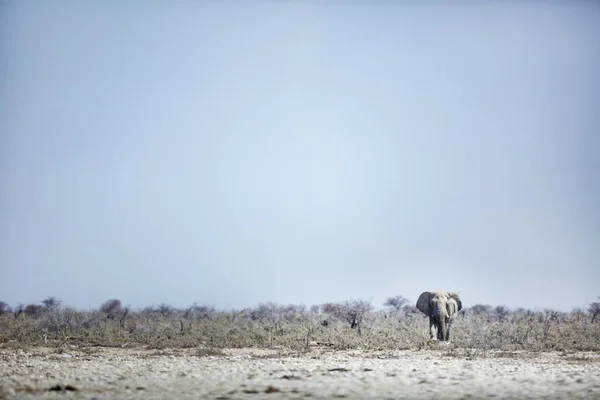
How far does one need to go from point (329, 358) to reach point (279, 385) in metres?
6.08

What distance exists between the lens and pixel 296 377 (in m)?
14.1

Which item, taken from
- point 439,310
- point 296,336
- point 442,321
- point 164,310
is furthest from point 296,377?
point 164,310

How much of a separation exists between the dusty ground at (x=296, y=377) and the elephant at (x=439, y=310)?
24.4 feet

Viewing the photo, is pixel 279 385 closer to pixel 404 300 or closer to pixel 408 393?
pixel 408 393

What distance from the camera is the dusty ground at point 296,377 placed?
12.4 metres

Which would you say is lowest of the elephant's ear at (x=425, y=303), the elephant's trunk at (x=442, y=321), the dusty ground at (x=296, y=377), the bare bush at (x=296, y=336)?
the dusty ground at (x=296, y=377)

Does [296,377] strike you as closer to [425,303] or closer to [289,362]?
[289,362]

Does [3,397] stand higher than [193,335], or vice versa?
[193,335]

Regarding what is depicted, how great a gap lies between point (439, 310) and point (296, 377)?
1439 centimetres

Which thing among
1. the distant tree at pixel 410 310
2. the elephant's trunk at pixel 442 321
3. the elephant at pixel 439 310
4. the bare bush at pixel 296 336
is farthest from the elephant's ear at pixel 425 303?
the distant tree at pixel 410 310

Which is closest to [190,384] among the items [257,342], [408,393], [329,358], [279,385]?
[279,385]

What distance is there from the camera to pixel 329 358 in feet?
62.6

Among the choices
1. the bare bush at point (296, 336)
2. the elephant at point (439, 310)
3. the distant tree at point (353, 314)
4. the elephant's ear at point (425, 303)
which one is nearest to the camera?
the bare bush at point (296, 336)

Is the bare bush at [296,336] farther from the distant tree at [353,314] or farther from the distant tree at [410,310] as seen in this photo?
the distant tree at [410,310]
